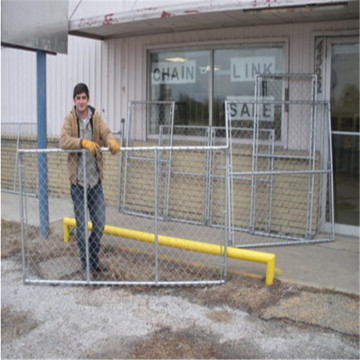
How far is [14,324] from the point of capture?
4.04 meters

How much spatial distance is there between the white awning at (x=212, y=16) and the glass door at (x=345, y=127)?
51 centimetres

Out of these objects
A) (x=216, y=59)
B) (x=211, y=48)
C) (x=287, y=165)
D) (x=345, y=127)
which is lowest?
(x=287, y=165)

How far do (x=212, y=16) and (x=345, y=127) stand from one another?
7.65 feet

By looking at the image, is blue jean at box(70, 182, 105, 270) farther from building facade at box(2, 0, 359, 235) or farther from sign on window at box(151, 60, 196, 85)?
sign on window at box(151, 60, 196, 85)

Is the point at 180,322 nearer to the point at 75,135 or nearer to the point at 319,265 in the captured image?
the point at 319,265

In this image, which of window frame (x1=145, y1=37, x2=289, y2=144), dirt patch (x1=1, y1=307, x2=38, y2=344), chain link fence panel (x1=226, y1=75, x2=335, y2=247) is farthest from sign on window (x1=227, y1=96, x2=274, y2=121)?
dirt patch (x1=1, y1=307, x2=38, y2=344)

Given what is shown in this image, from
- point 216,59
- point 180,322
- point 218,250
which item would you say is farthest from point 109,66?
point 180,322

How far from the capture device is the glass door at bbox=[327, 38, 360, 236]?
6223mm

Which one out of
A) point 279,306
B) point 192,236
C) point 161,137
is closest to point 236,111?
point 161,137

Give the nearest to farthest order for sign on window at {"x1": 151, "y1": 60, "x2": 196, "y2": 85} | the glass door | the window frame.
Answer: the glass door < the window frame < sign on window at {"x1": 151, "y1": 60, "x2": 196, "y2": 85}

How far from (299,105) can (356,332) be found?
3.47 metres

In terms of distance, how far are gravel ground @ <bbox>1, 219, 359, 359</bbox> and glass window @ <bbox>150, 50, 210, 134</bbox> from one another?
3.27 m

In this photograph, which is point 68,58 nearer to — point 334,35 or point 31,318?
point 334,35

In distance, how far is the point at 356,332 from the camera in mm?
→ 3869
